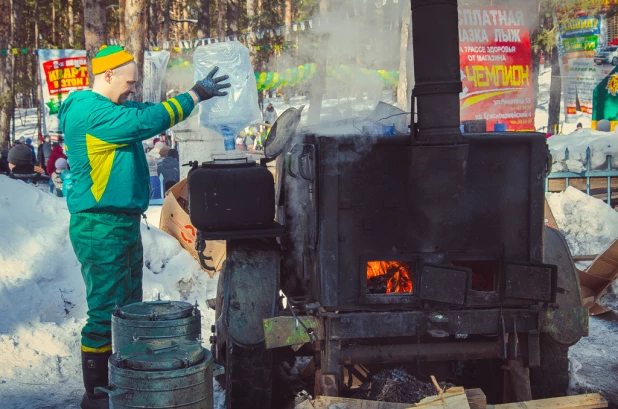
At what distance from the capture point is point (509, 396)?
4.12 metres

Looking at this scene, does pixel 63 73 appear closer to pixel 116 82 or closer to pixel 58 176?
pixel 58 176

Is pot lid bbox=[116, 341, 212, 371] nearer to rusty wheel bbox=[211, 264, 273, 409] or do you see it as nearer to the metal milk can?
the metal milk can

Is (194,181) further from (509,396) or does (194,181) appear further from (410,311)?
(509,396)

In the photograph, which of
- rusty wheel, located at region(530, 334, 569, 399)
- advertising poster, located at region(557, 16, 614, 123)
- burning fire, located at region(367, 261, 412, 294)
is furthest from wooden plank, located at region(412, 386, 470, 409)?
advertising poster, located at region(557, 16, 614, 123)

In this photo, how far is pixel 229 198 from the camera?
4211mm

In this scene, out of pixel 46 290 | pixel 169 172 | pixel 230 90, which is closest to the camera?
pixel 46 290

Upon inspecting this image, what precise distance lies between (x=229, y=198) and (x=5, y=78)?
81.6ft

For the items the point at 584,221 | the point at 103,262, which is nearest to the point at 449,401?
the point at 103,262

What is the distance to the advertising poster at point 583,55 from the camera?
2816cm

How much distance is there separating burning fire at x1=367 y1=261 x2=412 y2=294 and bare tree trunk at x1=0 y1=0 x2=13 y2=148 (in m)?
24.3

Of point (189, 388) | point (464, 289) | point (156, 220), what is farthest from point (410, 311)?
point (156, 220)

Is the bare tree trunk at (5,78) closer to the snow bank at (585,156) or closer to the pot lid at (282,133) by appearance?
the snow bank at (585,156)

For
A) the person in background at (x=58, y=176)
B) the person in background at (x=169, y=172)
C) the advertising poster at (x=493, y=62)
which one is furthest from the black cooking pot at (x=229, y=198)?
the advertising poster at (x=493, y=62)

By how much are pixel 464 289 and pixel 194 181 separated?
5.57ft
